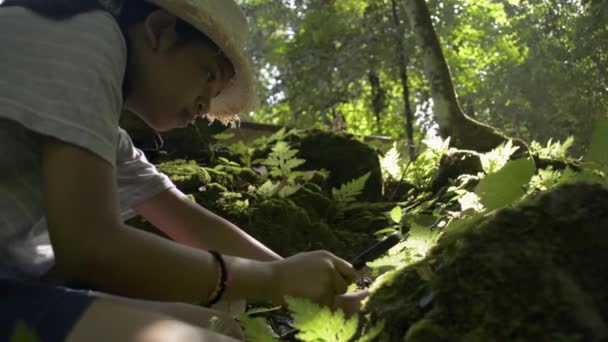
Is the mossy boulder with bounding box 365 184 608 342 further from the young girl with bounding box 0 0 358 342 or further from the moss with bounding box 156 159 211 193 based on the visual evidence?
the moss with bounding box 156 159 211 193

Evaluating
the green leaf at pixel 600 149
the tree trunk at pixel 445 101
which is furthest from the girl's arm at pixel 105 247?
the tree trunk at pixel 445 101

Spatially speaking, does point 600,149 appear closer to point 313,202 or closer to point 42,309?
point 42,309

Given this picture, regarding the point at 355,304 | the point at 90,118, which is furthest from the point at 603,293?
the point at 90,118

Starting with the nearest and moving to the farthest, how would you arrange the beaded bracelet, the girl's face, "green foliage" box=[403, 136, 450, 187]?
the beaded bracelet < the girl's face < "green foliage" box=[403, 136, 450, 187]

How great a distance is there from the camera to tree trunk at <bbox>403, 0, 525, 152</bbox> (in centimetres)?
680

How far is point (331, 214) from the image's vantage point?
4781 millimetres

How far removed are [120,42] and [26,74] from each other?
0.36 meters

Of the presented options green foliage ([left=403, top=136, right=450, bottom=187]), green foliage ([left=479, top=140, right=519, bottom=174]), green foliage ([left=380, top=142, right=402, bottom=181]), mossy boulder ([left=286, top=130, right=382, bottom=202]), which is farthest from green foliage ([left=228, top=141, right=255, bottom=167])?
green foliage ([left=479, top=140, right=519, bottom=174])

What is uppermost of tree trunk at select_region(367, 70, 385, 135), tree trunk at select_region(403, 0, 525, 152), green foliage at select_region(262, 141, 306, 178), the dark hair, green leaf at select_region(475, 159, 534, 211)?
the dark hair

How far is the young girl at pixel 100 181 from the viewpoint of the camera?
164 centimetres

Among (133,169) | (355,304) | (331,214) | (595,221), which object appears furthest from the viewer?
(331,214)

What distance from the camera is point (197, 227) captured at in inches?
114

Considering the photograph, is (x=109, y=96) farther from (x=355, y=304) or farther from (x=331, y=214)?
(x=331, y=214)

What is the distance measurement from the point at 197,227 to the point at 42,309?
4.14 feet
